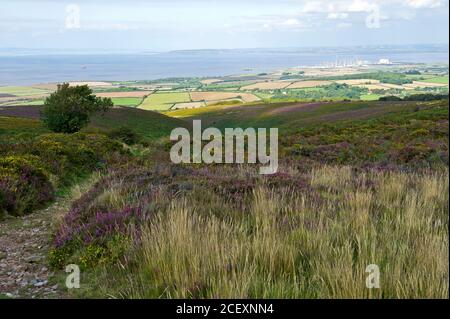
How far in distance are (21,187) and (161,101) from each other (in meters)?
123

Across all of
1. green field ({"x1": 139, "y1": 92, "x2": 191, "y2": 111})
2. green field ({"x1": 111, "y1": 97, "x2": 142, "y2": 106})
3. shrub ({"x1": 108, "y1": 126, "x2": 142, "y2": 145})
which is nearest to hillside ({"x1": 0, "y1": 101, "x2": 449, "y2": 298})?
shrub ({"x1": 108, "y1": 126, "x2": 142, "y2": 145})

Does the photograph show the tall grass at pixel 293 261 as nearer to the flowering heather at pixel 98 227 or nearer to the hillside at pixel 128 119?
the flowering heather at pixel 98 227

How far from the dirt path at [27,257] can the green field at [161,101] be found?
10201 centimetres

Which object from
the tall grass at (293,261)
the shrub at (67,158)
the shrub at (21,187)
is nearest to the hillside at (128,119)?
the shrub at (67,158)

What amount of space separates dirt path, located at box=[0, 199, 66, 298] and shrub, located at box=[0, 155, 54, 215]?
1.09ft

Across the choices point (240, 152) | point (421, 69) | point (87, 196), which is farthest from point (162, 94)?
point (87, 196)

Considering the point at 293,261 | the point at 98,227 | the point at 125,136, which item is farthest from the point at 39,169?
the point at 125,136

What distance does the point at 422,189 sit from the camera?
7.69m

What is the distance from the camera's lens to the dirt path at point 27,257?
5070 millimetres

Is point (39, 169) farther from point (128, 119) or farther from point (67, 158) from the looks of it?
point (128, 119)

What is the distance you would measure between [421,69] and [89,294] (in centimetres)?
19524

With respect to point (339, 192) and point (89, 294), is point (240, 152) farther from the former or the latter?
point (89, 294)

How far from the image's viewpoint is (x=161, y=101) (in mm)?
131375

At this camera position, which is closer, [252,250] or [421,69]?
[252,250]
